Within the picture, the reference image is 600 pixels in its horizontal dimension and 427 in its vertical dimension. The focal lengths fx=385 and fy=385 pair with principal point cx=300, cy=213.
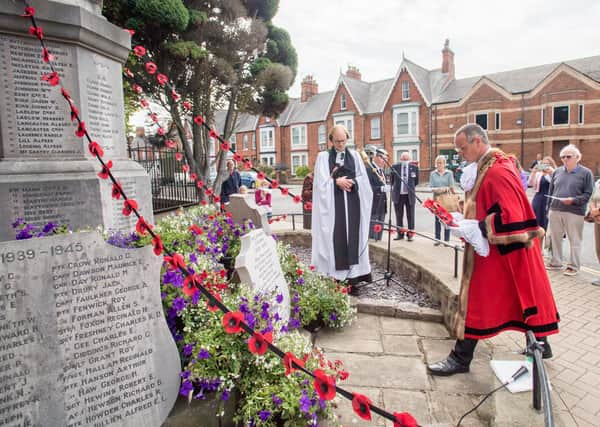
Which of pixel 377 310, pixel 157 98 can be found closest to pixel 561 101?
pixel 157 98

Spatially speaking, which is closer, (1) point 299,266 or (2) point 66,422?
(2) point 66,422

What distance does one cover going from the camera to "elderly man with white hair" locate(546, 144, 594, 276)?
6.11 meters

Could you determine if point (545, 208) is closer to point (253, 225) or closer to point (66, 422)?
point (253, 225)

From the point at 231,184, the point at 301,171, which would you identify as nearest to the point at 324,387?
the point at 231,184

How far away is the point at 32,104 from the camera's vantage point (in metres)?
3.58

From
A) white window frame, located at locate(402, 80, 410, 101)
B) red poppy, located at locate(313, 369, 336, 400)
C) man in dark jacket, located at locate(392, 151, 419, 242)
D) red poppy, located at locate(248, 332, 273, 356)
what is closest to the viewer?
red poppy, located at locate(313, 369, 336, 400)

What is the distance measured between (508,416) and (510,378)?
460 mm

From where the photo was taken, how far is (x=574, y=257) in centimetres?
614

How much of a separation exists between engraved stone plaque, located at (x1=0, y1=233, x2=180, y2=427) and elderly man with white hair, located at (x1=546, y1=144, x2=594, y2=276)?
6.40 metres

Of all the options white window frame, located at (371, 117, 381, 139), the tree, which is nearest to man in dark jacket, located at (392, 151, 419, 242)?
the tree

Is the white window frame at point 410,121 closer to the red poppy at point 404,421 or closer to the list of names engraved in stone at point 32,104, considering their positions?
the list of names engraved in stone at point 32,104

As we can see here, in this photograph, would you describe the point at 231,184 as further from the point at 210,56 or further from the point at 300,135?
the point at 300,135

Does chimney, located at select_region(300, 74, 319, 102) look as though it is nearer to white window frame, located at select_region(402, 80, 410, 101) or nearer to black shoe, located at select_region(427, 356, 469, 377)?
white window frame, located at select_region(402, 80, 410, 101)

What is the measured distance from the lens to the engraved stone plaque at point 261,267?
304 centimetres
